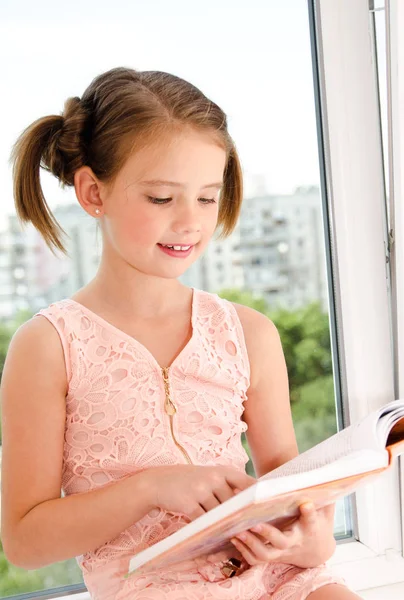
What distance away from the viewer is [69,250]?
133cm

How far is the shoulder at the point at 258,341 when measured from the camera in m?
→ 1.17

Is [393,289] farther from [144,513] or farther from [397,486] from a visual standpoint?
[144,513]

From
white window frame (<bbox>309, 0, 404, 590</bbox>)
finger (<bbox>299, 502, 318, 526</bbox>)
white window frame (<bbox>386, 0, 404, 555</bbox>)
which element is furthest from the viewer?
white window frame (<bbox>309, 0, 404, 590</bbox>)

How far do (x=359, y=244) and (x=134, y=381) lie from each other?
0.55 metres

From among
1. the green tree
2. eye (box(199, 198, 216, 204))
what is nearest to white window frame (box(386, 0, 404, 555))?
the green tree

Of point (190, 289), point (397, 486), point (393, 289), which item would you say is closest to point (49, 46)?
point (190, 289)

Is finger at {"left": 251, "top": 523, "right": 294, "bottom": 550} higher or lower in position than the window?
lower

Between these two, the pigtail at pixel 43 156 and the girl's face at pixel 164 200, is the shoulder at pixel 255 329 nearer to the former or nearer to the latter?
the girl's face at pixel 164 200

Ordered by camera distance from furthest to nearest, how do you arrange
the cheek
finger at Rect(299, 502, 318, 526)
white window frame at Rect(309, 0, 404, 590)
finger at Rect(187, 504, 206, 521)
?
white window frame at Rect(309, 0, 404, 590) → the cheek → finger at Rect(187, 504, 206, 521) → finger at Rect(299, 502, 318, 526)

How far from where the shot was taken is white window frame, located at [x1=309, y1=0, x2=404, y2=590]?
1390mm

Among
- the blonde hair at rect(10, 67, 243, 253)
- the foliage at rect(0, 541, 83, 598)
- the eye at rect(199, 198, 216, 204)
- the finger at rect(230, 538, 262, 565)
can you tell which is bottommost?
the foliage at rect(0, 541, 83, 598)

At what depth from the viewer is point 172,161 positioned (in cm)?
103

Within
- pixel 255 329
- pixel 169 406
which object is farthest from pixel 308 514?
pixel 255 329

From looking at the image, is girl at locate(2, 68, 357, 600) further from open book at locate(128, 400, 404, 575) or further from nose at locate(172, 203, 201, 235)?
A: open book at locate(128, 400, 404, 575)
